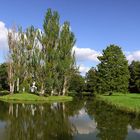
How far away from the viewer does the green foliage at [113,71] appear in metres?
69.0

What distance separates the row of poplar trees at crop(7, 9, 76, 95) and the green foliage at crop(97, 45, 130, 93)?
316 inches

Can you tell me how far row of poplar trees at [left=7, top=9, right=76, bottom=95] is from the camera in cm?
5900

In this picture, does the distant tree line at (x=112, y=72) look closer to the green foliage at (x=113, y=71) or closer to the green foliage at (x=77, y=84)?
the green foliage at (x=113, y=71)

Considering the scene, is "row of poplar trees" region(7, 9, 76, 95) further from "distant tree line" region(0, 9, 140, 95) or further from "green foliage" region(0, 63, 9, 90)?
"green foliage" region(0, 63, 9, 90)

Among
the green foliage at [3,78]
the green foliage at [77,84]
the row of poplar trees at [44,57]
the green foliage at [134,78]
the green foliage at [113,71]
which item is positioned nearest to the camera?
the row of poplar trees at [44,57]

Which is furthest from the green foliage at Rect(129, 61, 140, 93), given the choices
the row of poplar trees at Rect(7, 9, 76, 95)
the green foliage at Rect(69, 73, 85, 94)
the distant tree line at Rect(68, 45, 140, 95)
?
the row of poplar trees at Rect(7, 9, 76, 95)

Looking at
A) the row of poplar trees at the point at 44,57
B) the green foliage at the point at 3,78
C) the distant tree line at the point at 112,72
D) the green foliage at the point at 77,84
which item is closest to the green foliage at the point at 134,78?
the green foliage at the point at 77,84

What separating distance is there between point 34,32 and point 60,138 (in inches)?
1922

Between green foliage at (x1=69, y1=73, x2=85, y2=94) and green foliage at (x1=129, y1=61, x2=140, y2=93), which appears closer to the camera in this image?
green foliage at (x1=129, y1=61, x2=140, y2=93)

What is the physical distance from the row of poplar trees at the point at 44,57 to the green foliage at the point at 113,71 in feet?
26.4

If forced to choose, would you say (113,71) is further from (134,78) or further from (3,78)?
(3,78)

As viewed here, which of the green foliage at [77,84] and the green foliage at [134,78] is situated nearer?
the green foliage at [134,78]

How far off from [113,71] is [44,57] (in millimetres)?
18865

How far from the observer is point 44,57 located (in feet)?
193
